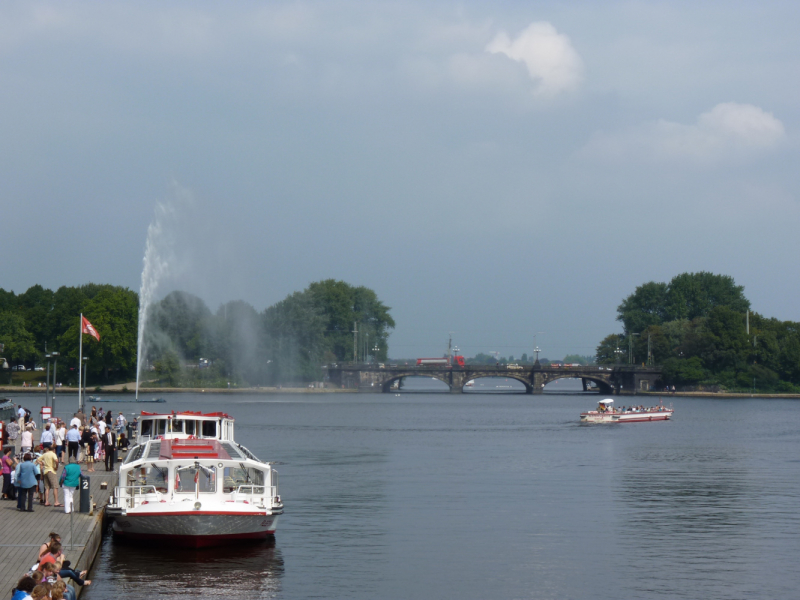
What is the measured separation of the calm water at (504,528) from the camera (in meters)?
24.9

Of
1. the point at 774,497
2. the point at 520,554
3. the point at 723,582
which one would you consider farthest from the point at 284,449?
the point at 723,582

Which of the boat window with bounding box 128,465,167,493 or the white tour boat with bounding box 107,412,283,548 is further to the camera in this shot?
the boat window with bounding box 128,465,167,493

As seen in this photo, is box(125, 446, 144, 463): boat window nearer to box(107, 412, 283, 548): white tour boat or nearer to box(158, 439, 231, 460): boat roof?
box(158, 439, 231, 460): boat roof

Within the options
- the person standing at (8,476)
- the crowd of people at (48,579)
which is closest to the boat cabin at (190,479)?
the person standing at (8,476)

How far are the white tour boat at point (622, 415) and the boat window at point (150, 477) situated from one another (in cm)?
7669

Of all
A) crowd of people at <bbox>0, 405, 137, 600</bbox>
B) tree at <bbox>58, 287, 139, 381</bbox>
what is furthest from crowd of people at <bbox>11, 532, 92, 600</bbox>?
tree at <bbox>58, 287, 139, 381</bbox>

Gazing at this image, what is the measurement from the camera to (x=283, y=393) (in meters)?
169

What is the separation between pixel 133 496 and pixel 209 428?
30.0 feet

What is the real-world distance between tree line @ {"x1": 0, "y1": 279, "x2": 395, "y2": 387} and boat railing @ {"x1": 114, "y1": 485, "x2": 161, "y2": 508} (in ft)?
394

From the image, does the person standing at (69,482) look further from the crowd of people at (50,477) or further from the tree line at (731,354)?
the tree line at (731,354)

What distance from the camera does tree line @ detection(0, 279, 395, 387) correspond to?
500 ft

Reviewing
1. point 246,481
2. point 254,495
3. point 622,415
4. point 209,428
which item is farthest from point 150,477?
point 622,415

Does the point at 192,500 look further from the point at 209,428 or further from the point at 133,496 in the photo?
the point at 209,428

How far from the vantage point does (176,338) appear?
528ft
